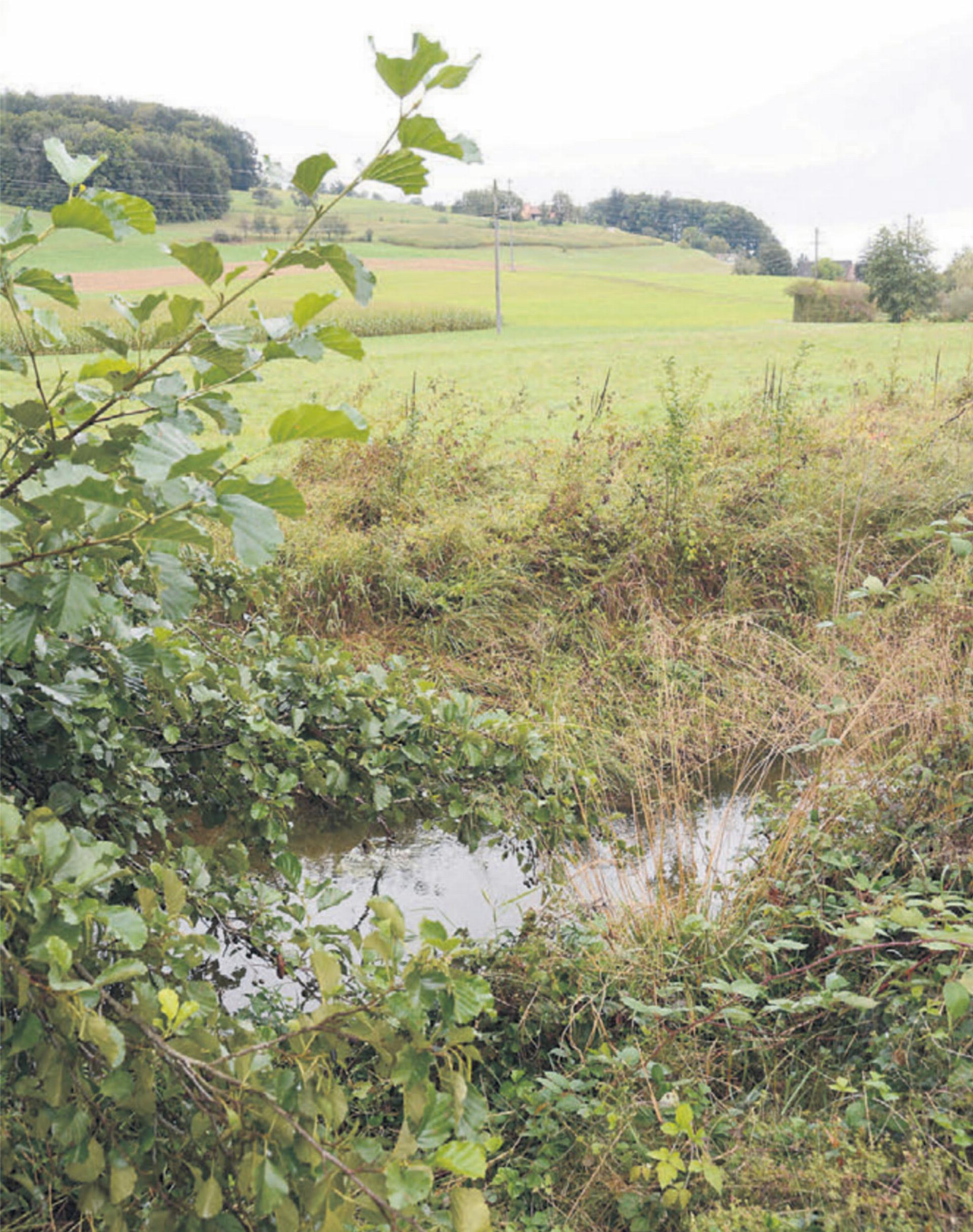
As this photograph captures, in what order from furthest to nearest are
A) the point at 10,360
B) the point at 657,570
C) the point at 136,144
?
1. the point at 136,144
2. the point at 657,570
3. the point at 10,360

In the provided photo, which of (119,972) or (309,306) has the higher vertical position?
(309,306)

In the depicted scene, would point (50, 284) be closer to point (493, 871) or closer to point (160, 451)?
point (160, 451)

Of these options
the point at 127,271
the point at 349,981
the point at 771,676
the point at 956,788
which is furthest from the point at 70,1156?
the point at 127,271

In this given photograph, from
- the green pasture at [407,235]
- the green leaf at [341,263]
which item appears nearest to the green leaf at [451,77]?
the green leaf at [341,263]

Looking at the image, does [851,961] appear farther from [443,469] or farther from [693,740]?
[443,469]

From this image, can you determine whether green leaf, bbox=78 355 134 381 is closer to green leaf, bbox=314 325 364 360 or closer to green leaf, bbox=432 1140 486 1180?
green leaf, bbox=314 325 364 360

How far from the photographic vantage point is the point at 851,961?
254cm

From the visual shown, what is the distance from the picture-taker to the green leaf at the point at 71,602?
1071mm

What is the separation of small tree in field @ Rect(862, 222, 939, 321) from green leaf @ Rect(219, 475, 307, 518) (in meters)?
28.7

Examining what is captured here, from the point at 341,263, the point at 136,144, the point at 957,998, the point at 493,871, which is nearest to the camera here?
the point at 341,263

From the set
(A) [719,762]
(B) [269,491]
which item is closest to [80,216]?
(B) [269,491]

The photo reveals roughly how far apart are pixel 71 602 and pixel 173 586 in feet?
0.37

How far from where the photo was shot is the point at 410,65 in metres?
1.09

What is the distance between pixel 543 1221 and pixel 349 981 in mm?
948
